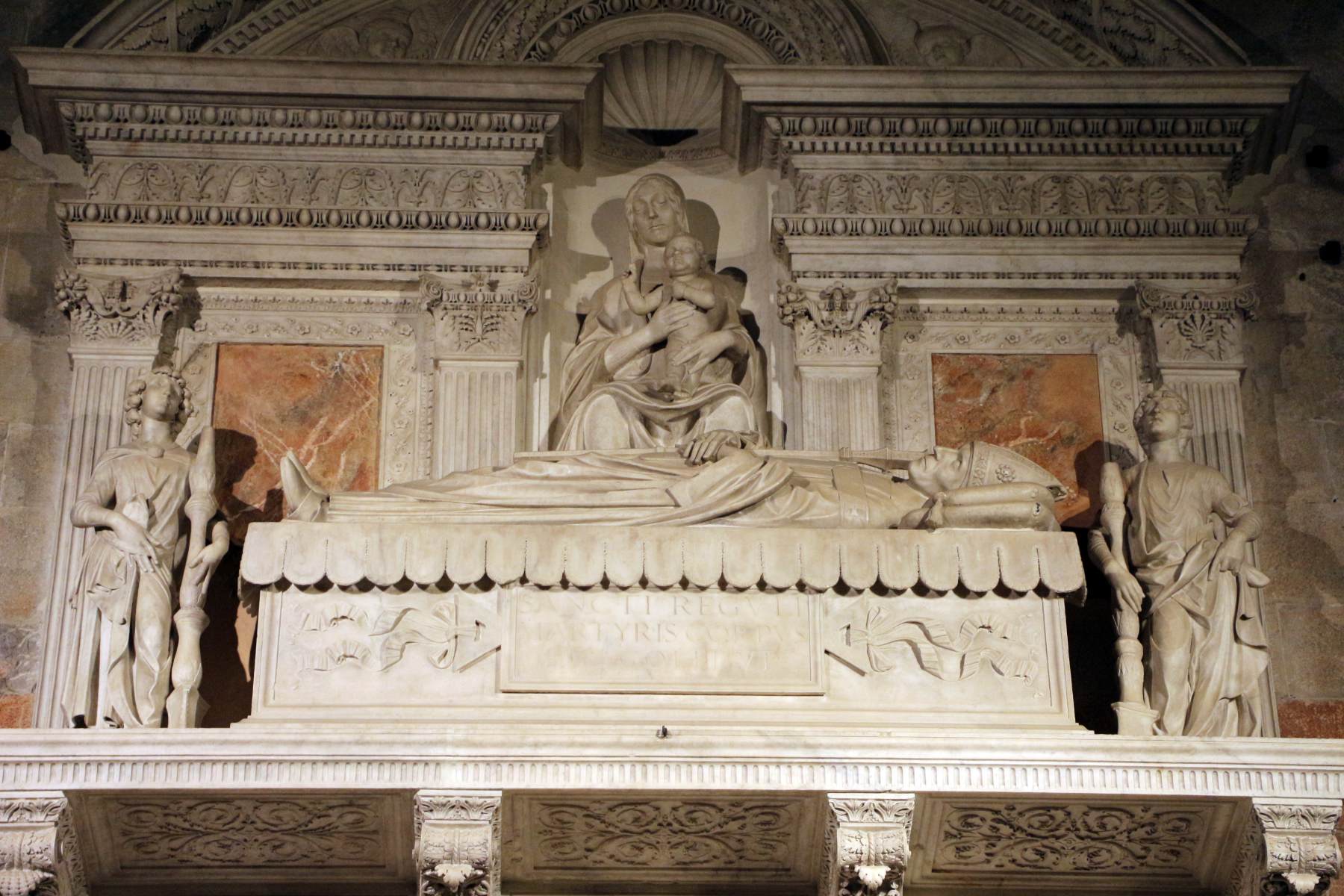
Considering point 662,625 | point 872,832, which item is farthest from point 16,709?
point 872,832

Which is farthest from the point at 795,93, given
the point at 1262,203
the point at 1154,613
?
the point at 1154,613

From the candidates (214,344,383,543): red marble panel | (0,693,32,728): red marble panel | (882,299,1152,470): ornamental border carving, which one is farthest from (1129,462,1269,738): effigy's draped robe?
(0,693,32,728): red marble panel

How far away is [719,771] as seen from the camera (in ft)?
26.2

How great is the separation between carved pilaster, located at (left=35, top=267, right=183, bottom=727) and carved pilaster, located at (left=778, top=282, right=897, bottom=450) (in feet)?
8.94

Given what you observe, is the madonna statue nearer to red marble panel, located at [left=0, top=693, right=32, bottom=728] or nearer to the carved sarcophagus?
the carved sarcophagus

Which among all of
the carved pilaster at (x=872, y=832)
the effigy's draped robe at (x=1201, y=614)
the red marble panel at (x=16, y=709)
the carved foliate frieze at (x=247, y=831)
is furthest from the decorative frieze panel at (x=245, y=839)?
the effigy's draped robe at (x=1201, y=614)

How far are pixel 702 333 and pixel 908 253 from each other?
1.04m

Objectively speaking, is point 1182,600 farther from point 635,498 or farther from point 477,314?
point 477,314

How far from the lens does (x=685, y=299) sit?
33.6 feet

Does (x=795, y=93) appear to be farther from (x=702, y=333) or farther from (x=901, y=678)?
(x=901, y=678)

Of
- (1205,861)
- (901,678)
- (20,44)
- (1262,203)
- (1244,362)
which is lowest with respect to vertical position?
(1205,861)

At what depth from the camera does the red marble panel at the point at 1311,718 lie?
971 centimetres

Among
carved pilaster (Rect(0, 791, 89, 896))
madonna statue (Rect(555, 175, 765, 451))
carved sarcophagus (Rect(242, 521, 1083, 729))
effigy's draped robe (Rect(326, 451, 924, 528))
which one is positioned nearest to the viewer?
carved pilaster (Rect(0, 791, 89, 896))

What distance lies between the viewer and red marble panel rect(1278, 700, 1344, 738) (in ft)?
31.9
